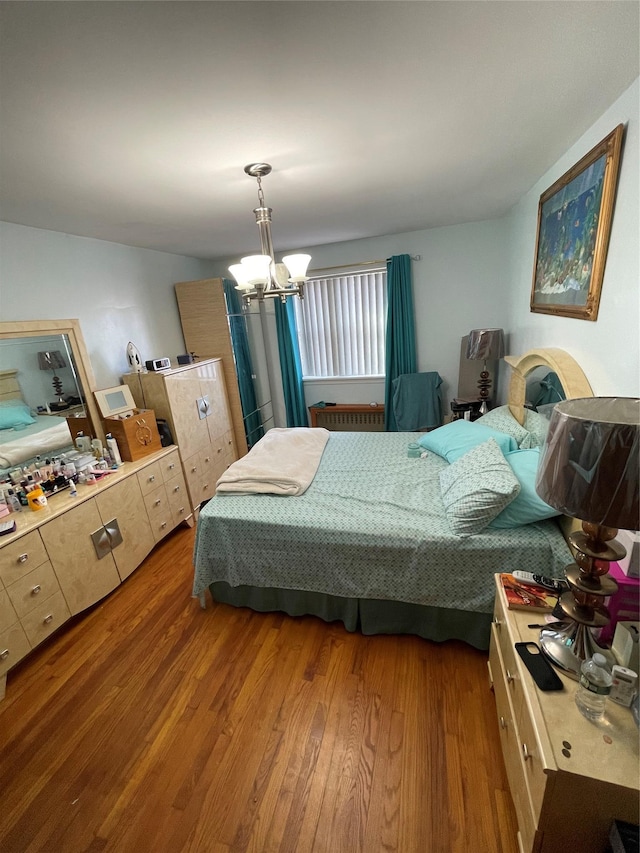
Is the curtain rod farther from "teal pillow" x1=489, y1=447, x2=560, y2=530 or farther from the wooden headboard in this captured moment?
the wooden headboard

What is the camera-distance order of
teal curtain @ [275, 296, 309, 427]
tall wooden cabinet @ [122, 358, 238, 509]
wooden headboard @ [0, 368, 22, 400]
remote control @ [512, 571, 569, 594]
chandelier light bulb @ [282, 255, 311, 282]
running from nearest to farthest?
remote control @ [512, 571, 569, 594]
chandelier light bulb @ [282, 255, 311, 282]
wooden headboard @ [0, 368, 22, 400]
tall wooden cabinet @ [122, 358, 238, 509]
teal curtain @ [275, 296, 309, 427]

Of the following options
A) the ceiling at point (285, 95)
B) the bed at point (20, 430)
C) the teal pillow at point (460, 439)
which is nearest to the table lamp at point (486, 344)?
the teal pillow at point (460, 439)

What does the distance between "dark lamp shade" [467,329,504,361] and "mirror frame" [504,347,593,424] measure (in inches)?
11.9

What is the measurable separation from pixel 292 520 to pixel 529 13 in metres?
1.98

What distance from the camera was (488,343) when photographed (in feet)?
9.91

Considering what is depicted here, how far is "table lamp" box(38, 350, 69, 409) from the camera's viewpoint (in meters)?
2.26

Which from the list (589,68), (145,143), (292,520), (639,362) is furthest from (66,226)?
(639,362)

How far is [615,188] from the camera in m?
1.35

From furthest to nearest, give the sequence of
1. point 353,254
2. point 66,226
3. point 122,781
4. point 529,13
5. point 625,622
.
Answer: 1. point 353,254
2. point 66,226
3. point 122,781
4. point 625,622
5. point 529,13

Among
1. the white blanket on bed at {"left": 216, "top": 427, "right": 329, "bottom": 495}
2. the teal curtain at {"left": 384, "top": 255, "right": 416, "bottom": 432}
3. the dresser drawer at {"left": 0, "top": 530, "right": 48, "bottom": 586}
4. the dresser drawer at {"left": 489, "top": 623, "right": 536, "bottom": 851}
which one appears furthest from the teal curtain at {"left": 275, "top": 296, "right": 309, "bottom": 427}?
the dresser drawer at {"left": 489, "top": 623, "right": 536, "bottom": 851}

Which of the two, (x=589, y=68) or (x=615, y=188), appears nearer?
(x=589, y=68)

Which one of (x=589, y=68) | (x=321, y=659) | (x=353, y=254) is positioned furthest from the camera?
(x=353, y=254)

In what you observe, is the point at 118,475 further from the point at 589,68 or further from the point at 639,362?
the point at 589,68

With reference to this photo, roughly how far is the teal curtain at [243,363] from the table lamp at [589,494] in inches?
127
